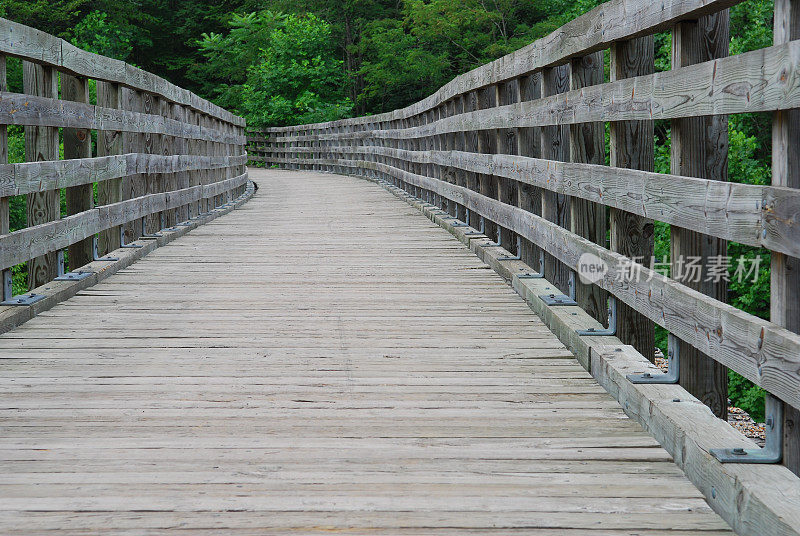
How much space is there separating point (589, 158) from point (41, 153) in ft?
9.62

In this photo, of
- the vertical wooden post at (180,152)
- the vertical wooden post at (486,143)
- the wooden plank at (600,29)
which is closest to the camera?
the wooden plank at (600,29)

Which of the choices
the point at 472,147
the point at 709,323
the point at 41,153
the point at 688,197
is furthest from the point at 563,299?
the point at 472,147

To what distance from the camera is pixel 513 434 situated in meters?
3.03

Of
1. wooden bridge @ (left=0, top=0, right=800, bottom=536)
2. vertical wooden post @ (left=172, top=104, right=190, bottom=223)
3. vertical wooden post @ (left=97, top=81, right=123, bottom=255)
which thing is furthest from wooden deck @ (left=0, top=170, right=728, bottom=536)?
vertical wooden post @ (left=172, top=104, right=190, bottom=223)

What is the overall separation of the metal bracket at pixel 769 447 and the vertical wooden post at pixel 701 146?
0.69m

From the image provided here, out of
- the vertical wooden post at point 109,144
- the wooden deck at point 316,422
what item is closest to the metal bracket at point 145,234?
the vertical wooden post at point 109,144

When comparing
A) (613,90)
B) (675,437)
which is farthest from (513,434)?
(613,90)

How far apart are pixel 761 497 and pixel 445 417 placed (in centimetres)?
125

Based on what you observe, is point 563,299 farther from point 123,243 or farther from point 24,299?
point 123,243

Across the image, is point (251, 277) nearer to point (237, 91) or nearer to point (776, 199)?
point (776, 199)

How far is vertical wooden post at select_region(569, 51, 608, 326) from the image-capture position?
456cm

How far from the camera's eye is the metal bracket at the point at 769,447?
2363 millimetres

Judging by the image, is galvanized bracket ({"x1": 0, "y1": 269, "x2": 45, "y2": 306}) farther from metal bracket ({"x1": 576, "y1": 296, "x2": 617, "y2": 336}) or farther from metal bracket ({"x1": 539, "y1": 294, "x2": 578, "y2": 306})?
metal bracket ({"x1": 576, "y1": 296, "x2": 617, "y2": 336})

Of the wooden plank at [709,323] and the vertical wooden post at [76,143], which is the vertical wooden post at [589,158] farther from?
the vertical wooden post at [76,143]
